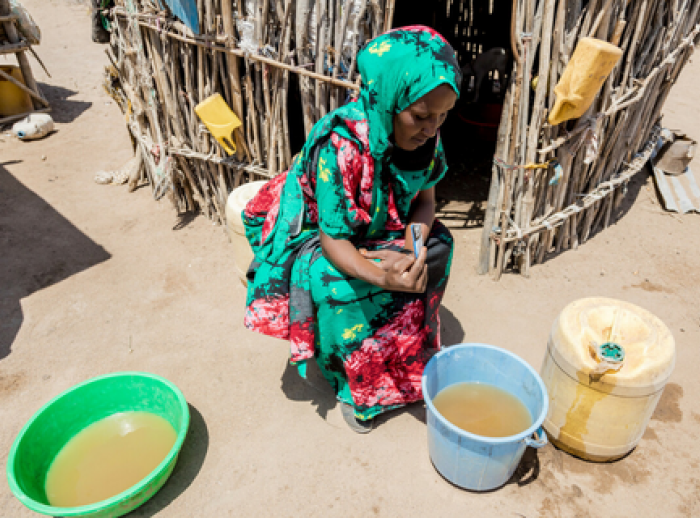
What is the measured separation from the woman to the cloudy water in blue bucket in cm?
22

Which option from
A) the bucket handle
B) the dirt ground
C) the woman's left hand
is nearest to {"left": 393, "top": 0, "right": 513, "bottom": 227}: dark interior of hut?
the dirt ground

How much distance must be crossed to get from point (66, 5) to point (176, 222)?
36.2 feet

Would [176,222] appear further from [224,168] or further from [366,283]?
[366,283]

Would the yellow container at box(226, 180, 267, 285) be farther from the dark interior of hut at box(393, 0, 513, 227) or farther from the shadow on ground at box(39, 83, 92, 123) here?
the shadow on ground at box(39, 83, 92, 123)

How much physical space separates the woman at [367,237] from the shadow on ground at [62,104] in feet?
17.6

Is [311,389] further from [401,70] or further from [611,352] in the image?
[401,70]

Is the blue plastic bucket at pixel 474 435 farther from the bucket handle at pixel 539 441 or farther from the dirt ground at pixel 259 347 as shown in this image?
the dirt ground at pixel 259 347

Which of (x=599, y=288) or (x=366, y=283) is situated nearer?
(x=366, y=283)

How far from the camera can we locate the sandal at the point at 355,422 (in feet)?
8.02

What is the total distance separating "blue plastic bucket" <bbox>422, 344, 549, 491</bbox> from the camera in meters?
1.90

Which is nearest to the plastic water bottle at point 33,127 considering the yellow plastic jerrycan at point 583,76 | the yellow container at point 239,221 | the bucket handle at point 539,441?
the yellow container at point 239,221

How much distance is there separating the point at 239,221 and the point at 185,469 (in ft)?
4.53

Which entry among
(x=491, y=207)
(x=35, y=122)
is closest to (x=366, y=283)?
(x=491, y=207)

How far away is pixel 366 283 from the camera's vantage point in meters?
2.07
